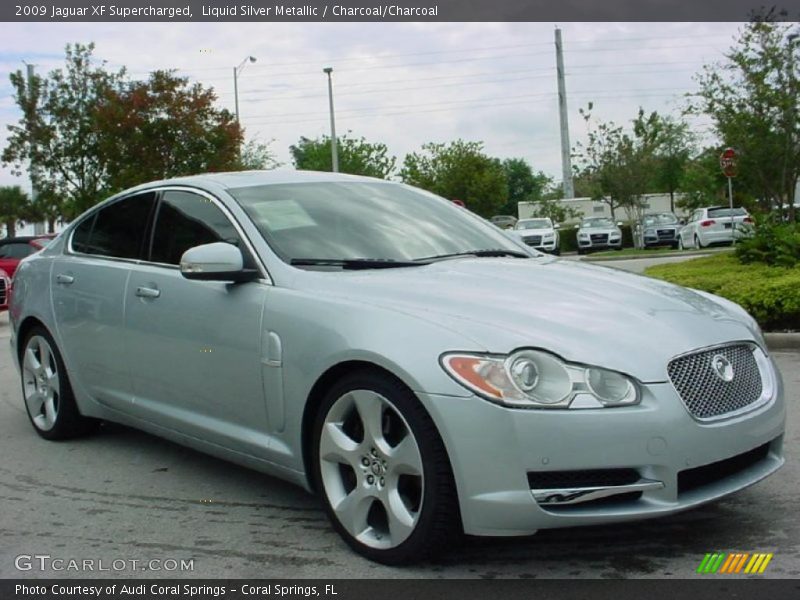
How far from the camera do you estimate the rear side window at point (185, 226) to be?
15.6 feet

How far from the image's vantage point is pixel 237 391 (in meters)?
4.34

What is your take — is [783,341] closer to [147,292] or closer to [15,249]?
[147,292]

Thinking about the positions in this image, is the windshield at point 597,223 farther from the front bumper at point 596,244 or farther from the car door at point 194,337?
the car door at point 194,337

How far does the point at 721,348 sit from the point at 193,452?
326 centimetres

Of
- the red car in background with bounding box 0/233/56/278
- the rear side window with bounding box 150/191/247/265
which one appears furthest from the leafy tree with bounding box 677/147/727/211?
the rear side window with bounding box 150/191/247/265

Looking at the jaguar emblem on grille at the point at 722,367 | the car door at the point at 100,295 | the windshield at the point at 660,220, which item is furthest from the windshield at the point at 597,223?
the jaguar emblem on grille at the point at 722,367

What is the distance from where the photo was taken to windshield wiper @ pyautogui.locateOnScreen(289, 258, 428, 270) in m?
4.34

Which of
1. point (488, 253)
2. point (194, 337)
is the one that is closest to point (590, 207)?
point (488, 253)

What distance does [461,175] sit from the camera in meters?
Result: 57.7

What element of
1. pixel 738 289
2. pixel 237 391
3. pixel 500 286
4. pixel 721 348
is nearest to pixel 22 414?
pixel 237 391

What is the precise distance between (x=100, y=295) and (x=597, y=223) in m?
33.4

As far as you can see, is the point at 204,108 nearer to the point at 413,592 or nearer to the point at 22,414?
the point at 22,414

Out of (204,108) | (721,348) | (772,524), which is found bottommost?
(772,524)

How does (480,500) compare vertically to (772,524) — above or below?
above
